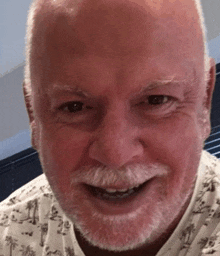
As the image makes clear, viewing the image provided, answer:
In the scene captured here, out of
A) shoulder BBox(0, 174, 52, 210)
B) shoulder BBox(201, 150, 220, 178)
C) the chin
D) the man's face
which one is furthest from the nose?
shoulder BBox(0, 174, 52, 210)

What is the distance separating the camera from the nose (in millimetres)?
685

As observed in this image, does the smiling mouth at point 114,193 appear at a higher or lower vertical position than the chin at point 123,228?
higher

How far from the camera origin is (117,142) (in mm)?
684

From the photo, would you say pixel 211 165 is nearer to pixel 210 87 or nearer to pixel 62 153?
pixel 210 87

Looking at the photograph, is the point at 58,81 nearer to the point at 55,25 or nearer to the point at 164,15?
the point at 55,25

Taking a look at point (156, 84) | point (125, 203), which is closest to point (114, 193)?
point (125, 203)

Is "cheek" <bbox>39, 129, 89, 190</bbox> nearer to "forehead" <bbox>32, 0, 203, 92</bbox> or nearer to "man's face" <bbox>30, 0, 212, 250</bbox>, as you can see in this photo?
"man's face" <bbox>30, 0, 212, 250</bbox>

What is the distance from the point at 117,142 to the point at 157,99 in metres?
0.13

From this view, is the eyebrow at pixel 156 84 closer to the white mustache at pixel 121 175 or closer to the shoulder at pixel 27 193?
the white mustache at pixel 121 175

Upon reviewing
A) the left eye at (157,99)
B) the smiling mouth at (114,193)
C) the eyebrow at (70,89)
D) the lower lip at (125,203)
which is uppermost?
the eyebrow at (70,89)

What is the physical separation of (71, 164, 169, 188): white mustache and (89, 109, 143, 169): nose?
16 mm

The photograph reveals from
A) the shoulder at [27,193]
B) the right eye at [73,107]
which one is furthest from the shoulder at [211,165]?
the shoulder at [27,193]

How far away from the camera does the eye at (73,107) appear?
2.45 ft

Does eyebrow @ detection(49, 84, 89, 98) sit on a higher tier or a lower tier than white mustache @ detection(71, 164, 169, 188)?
higher
